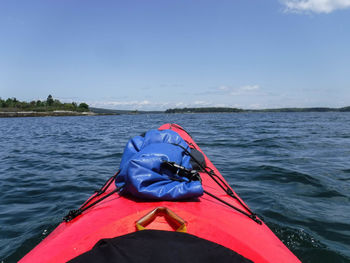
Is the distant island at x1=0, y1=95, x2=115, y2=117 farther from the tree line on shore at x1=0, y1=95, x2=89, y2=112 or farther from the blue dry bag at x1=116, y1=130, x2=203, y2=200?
the blue dry bag at x1=116, y1=130, x2=203, y2=200

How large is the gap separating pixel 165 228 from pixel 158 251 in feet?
1.33

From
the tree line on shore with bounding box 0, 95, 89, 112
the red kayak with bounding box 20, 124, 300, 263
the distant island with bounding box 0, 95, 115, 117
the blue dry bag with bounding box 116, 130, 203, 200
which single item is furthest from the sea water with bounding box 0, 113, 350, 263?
the tree line on shore with bounding box 0, 95, 89, 112

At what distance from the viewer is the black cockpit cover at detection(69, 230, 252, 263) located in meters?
1.45

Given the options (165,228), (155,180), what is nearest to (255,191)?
(155,180)

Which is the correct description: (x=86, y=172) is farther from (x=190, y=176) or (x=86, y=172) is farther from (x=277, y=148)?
(x=277, y=148)

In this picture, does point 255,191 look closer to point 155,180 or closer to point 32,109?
point 155,180

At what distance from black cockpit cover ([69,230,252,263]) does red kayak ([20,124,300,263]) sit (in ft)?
0.18

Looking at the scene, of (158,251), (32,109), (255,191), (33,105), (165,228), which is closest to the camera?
(158,251)

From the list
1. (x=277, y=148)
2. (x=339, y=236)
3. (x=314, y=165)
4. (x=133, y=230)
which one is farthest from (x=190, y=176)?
(x=277, y=148)

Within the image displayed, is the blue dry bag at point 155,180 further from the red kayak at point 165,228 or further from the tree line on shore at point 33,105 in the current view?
the tree line on shore at point 33,105

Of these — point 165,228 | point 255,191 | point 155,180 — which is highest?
point 155,180

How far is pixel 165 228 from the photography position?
190 centimetres

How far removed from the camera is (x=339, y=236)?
344 cm

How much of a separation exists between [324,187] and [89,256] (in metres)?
5.56
